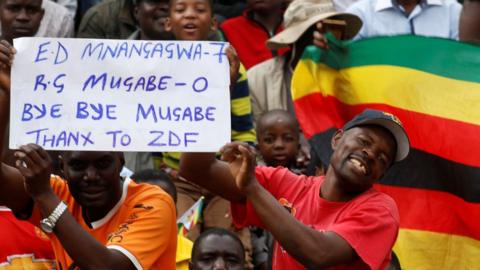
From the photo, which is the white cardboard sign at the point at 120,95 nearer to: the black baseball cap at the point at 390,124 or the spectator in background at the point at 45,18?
the black baseball cap at the point at 390,124

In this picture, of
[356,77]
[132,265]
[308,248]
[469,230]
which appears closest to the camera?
[308,248]

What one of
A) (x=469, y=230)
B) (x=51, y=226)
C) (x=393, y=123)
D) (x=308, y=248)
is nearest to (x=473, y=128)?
(x=469, y=230)

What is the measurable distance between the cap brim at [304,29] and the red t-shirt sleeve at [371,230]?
135 inches

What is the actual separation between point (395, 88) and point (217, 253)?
1.62 m

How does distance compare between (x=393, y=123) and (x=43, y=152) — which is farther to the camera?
(x=393, y=123)

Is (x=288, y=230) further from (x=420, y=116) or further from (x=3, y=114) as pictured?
(x=420, y=116)

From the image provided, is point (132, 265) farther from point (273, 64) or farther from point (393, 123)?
point (273, 64)

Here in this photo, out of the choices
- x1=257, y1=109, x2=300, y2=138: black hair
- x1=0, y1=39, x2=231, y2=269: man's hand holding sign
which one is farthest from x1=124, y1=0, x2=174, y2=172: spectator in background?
x1=0, y1=39, x2=231, y2=269: man's hand holding sign

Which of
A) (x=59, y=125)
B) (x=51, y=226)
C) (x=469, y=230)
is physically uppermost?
(x=59, y=125)

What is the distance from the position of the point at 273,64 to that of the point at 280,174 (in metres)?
3.94

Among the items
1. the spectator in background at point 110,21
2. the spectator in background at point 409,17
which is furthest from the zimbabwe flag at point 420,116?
the spectator in background at point 110,21

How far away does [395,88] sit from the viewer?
8414 millimetres

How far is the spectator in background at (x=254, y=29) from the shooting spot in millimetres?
10719

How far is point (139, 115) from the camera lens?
19.8ft
